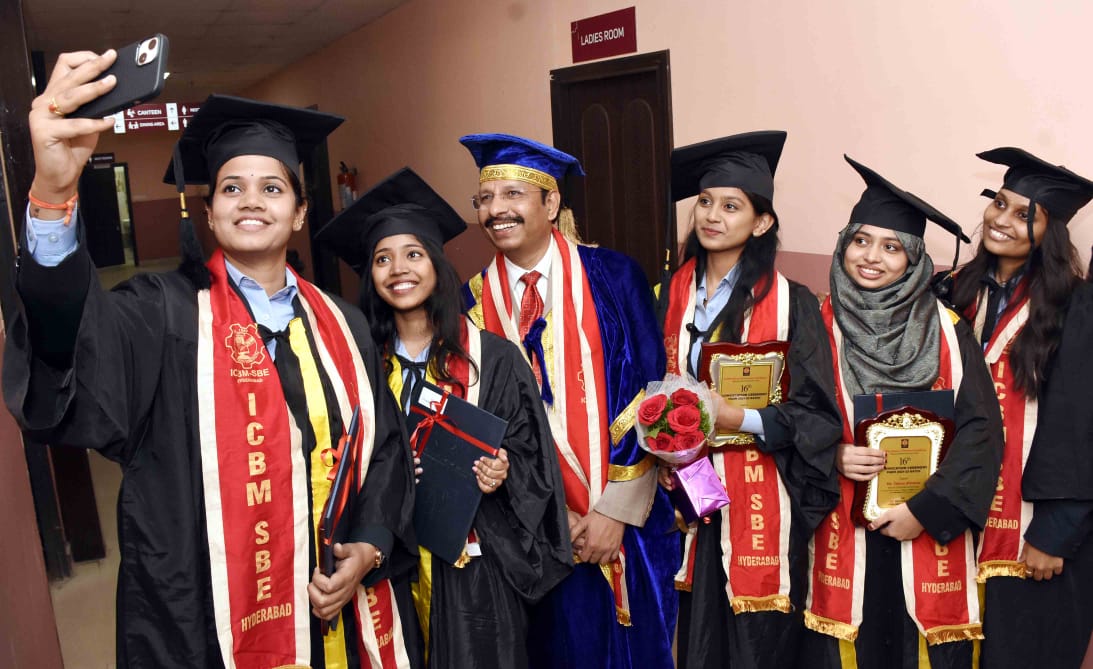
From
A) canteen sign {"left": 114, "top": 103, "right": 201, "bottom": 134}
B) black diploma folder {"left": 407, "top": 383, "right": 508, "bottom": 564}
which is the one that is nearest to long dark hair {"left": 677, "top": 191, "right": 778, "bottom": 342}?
black diploma folder {"left": 407, "top": 383, "right": 508, "bottom": 564}

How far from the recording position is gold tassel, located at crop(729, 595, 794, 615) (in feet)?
8.65

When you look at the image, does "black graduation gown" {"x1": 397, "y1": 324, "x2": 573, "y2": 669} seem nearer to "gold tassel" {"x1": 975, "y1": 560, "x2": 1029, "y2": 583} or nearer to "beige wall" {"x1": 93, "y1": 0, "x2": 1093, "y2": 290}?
"gold tassel" {"x1": 975, "y1": 560, "x2": 1029, "y2": 583}

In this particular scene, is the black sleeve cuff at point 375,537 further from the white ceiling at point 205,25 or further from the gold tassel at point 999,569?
the white ceiling at point 205,25

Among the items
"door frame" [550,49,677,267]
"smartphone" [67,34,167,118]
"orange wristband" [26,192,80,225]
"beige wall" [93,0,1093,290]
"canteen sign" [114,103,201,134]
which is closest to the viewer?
"smartphone" [67,34,167,118]

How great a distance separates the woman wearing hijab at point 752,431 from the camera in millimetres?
2568

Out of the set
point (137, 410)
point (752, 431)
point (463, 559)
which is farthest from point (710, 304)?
point (137, 410)

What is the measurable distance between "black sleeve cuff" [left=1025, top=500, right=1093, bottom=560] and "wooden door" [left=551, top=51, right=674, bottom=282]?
2965 millimetres

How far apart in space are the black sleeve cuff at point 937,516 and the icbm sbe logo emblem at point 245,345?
1829mm

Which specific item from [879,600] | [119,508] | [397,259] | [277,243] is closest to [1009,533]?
[879,600]

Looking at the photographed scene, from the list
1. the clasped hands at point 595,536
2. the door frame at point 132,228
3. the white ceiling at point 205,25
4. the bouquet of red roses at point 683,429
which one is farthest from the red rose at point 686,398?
the door frame at point 132,228

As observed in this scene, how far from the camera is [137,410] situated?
178cm

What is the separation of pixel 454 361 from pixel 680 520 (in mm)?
951

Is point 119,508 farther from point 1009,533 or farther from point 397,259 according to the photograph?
point 1009,533

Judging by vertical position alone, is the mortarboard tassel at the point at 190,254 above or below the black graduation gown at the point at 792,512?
above
